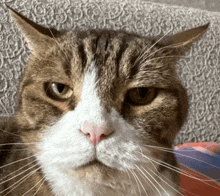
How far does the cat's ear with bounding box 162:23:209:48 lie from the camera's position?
0.58 metres

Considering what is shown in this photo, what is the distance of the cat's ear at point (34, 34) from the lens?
581mm

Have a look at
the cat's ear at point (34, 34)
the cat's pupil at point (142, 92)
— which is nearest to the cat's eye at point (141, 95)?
the cat's pupil at point (142, 92)

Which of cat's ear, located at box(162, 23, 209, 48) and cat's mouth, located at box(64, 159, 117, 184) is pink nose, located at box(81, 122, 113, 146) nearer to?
cat's mouth, located at box(64, 159, 117, 184)

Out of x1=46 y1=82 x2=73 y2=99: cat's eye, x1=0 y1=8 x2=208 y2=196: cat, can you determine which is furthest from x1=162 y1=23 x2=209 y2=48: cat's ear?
x1=46 y1=82 x2=73 y2=99: cat's eye

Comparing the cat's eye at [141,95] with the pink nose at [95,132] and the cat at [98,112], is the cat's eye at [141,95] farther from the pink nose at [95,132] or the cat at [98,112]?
the pink nose at [95,132]

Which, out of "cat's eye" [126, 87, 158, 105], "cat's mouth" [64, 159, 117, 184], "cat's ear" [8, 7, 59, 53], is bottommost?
"cat's mouth" [64, 159, 117, 184]

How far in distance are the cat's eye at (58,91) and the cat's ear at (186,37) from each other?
268mm

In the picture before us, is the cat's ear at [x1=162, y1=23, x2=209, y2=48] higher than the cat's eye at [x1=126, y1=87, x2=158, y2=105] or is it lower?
higher

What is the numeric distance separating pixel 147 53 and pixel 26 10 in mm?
805

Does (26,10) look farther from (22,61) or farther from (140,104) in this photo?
(140,104)

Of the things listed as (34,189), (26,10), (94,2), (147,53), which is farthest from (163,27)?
(34,189)

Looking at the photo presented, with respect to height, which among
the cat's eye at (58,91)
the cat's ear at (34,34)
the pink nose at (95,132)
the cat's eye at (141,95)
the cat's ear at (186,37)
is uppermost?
the cat's ear at (34,34)

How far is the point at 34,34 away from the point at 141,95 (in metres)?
0.29

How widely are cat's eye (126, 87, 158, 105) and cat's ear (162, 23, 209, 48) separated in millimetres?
135
